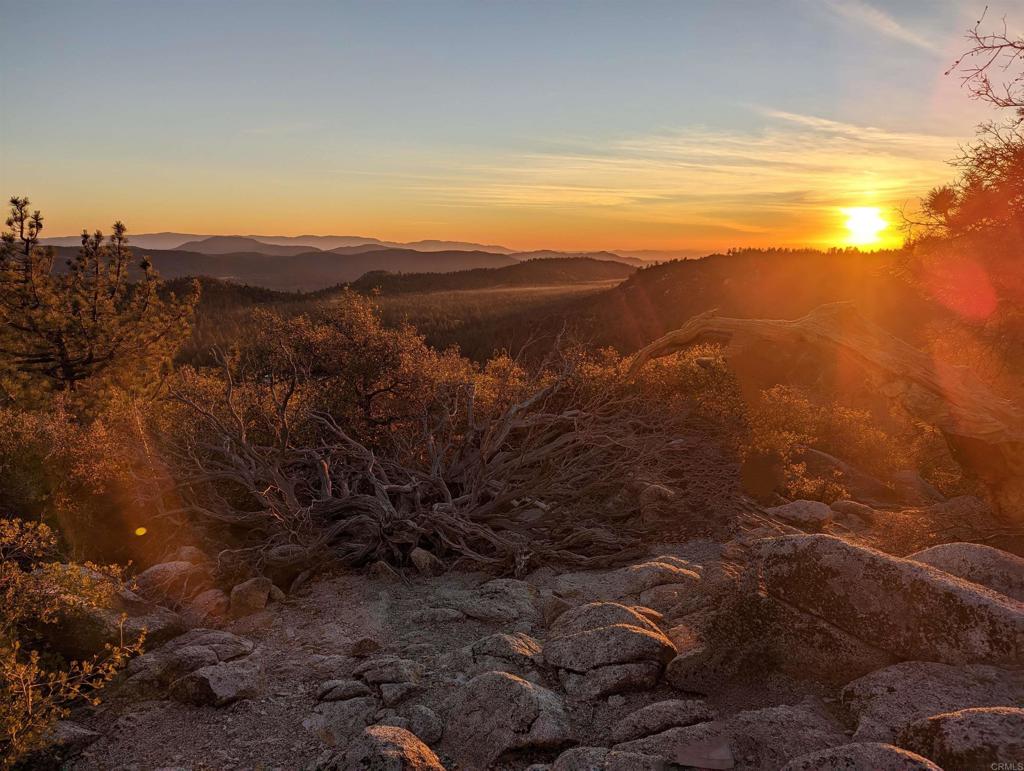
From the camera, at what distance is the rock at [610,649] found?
492 centimetres

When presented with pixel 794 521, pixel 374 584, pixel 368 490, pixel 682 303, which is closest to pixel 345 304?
pixel 368 490

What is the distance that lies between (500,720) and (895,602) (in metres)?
2.89

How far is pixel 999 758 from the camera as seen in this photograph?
10.0 feet

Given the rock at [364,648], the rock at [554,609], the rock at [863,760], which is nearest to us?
the rock at [863,760]

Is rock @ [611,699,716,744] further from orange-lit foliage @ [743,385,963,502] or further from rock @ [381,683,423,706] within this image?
orange-lit foliage @ [743,385,963,502]

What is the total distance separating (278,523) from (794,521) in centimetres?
742

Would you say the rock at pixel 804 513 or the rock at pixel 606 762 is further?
the rock at pixel 804 513

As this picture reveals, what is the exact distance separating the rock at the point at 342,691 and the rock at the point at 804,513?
6902 millimetres

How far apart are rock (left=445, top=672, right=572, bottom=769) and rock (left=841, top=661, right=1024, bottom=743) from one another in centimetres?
189

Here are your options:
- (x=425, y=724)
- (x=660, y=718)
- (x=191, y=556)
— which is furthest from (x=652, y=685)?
(x=191, y=556)

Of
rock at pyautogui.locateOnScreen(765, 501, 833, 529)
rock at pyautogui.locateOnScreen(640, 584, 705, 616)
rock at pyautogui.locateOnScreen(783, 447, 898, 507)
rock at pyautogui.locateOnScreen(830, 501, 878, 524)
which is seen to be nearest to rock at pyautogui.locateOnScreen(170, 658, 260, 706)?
rock at pyautogui.locateOnScreen(640, 584, 705, 616)

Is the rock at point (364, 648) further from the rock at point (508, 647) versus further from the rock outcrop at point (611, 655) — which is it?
the rock outcrop at point (611, 655)

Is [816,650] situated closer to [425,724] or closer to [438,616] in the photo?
[425,724]

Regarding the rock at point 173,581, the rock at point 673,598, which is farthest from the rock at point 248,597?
the rock at point 673,598
